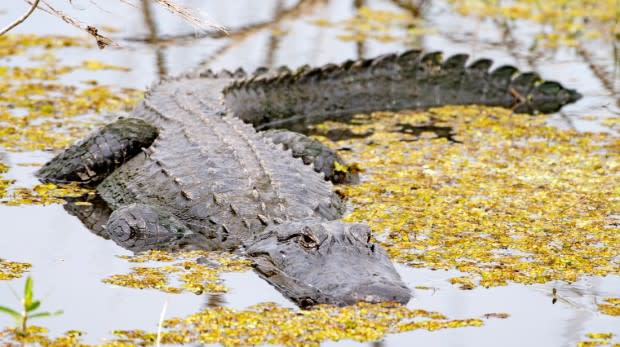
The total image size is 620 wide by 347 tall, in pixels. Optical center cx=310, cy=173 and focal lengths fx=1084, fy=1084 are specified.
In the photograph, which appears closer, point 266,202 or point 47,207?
point 266,202

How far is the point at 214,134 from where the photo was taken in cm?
752

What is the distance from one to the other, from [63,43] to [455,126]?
5000mm

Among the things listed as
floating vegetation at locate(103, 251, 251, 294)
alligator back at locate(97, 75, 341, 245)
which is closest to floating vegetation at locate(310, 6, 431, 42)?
alligator back at locate(97, 75, 341, 245)

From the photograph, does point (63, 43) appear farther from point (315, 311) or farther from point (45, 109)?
point (315, 311)


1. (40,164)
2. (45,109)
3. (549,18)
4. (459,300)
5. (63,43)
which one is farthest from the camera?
(549,18)

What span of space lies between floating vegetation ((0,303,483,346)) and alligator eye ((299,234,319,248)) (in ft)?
1.60

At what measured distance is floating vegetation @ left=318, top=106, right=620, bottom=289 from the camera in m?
6.19

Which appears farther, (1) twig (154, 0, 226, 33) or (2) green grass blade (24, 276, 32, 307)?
(1) twig (154, 0, 226, 33)

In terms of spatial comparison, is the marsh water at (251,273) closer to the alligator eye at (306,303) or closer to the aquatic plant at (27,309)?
the alligator eye at (306,303)

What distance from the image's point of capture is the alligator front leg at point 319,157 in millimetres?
7871

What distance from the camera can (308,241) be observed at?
5.72 meters

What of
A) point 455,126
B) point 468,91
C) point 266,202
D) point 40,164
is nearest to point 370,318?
point 266,202

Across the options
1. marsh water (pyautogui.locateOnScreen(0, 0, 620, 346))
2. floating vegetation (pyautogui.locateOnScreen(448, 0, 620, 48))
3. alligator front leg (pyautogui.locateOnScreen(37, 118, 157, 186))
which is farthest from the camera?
floating vegetation (pyautogui.locateOnScreen(448, 0, 620, 48))

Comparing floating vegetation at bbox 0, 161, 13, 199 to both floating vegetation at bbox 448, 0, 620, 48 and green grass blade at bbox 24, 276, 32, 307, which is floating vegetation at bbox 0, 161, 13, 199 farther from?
floating vegetation at bbox 448, 0, 620, 48
